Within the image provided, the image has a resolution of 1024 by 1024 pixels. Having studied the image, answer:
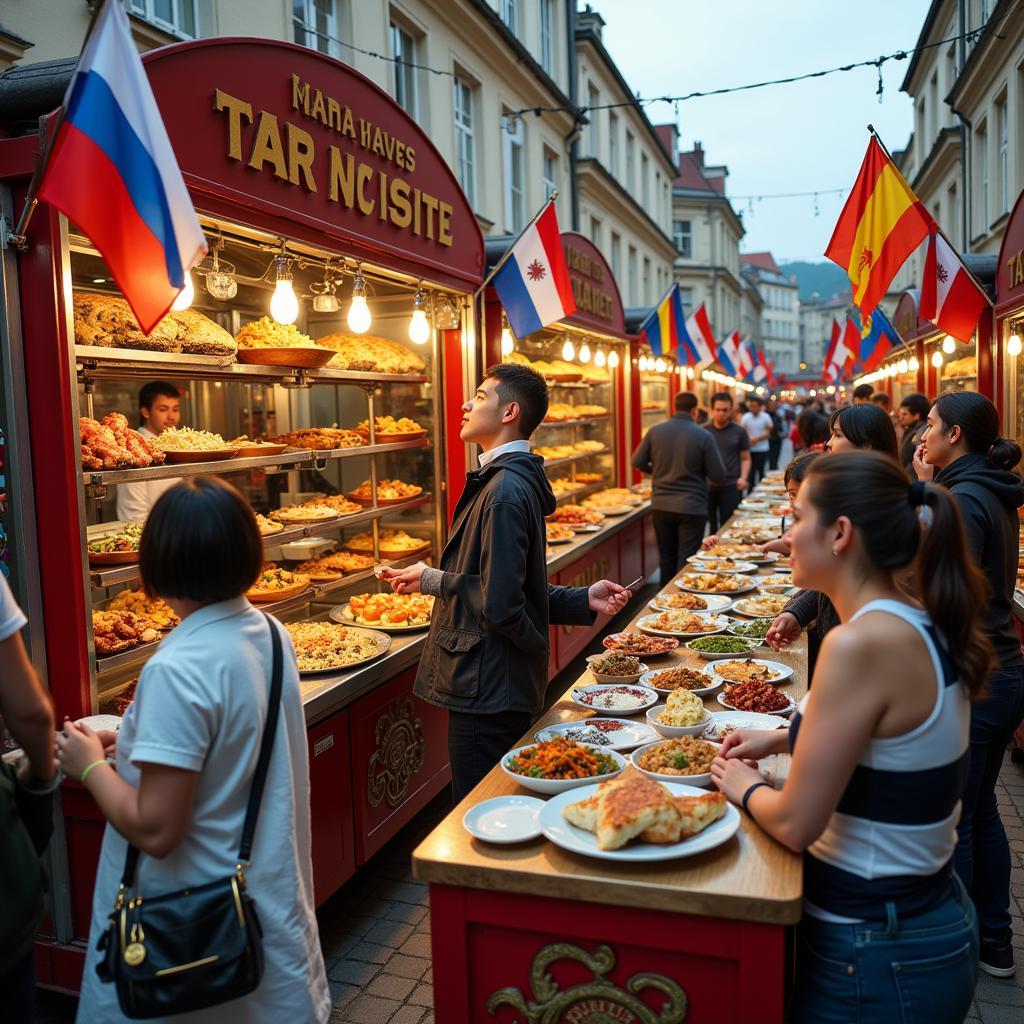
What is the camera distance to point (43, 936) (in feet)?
11.8

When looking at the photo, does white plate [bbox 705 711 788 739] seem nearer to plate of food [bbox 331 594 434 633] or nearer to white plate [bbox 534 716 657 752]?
white plate [bbox 534 716 657 752]

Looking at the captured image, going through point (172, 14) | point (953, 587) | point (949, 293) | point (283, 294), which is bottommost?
point (953, 587)

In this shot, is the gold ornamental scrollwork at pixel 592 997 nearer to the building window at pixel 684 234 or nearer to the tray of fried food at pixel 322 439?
the tray of fried food at pixel 322 439

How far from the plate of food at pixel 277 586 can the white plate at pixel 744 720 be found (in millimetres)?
2669

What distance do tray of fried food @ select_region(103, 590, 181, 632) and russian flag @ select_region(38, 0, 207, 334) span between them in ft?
5.69

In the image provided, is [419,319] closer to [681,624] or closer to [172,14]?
[681,624]

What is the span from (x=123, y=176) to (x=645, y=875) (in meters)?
2.72

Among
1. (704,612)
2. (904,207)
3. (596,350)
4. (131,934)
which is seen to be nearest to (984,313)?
(904,207)

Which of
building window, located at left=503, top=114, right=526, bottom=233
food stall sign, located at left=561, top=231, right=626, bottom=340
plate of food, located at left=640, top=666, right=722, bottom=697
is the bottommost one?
plate of food, located at left=640, top=666, right=722, bottom=697

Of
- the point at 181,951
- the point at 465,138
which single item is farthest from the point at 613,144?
the point at 181,951

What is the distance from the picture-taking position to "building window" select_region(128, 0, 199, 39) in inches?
282

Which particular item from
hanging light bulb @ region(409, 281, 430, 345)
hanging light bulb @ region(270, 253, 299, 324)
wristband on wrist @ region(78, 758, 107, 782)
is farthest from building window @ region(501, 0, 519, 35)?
wristband on wrist @ region(78, 758, 107, 782)

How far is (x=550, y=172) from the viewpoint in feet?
59.8

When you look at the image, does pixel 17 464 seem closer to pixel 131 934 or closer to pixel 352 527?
pixel 131 934
